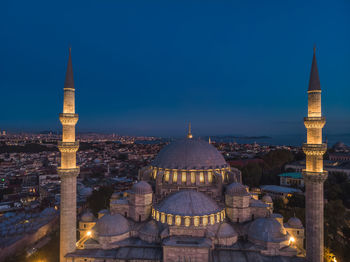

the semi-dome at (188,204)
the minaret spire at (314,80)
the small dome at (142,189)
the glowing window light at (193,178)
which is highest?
the minaret spire at (314,80)

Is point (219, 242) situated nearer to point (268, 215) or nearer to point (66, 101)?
point (268, 215)

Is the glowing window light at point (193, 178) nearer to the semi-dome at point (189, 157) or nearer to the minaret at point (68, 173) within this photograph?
the semi-dome at point (189, 157)

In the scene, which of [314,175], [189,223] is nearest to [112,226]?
[189,223]

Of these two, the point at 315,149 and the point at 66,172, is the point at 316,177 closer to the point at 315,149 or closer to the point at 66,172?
the point at 315,149

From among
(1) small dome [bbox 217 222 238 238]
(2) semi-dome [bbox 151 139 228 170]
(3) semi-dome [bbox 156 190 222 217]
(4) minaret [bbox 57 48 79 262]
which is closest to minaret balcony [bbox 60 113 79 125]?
(4) minaret [bbox 57 48 79 262]

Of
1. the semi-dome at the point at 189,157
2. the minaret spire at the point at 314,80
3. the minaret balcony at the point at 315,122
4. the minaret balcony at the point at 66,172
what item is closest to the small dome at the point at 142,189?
the semi-dome at the point at 189,157

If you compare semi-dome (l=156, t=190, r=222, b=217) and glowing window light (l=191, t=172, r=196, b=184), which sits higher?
glowing window light (l=191, t=172, r=196, b=184)

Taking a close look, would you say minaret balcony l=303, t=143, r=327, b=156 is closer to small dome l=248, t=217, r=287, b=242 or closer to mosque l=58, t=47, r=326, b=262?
mosque l=58, t=47, r=326, b=262
